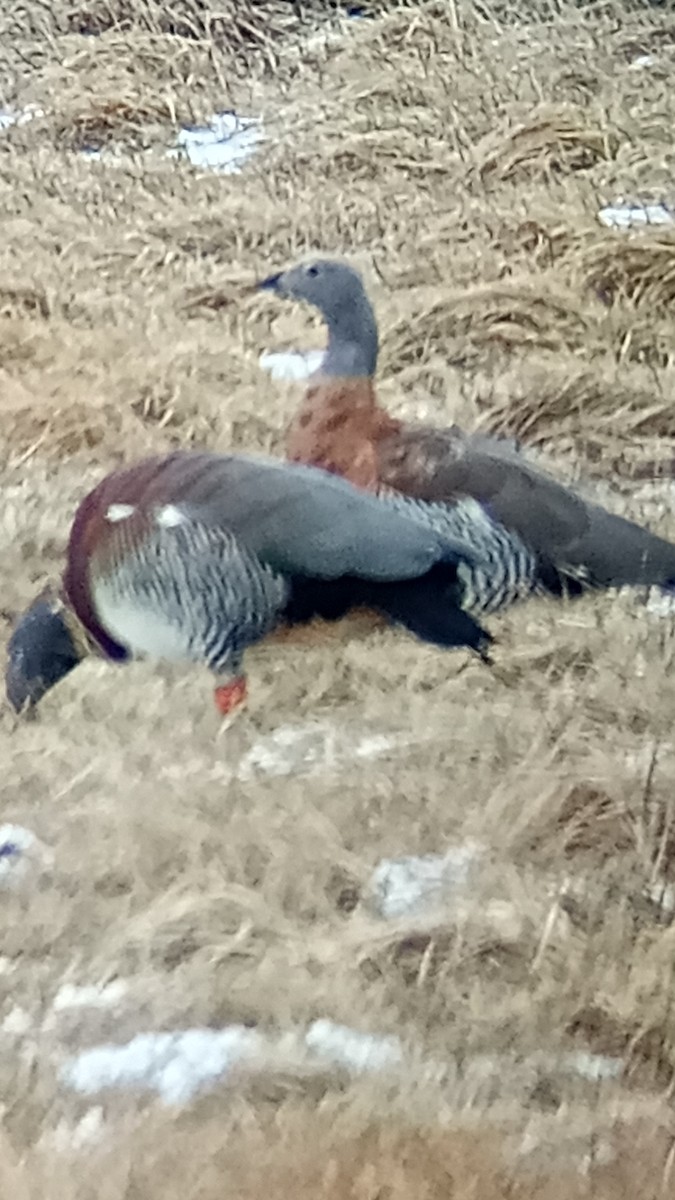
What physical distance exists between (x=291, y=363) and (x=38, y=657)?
0.30 meters

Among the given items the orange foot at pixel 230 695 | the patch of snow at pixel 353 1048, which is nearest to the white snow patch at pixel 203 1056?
the patch of snow at pixel 353 1048

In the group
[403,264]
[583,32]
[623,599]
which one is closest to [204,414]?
[403,264]

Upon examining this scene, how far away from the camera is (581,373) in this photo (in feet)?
3.53

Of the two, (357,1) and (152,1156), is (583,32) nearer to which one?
(357,1)

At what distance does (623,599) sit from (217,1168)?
0.48 metres

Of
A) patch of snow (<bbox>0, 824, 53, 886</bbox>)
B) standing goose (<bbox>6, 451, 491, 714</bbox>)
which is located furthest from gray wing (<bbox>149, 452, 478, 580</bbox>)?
patch of snow (<bbox>0, 824, 53, 886</bbox>)

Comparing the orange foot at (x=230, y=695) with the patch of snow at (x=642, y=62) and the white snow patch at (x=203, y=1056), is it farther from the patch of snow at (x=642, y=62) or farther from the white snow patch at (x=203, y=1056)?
the patch of snow at (x=642, y=62)

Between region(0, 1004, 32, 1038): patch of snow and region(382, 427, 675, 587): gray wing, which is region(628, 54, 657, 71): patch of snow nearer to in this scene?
region(382, 427, 675, 587): gray wing

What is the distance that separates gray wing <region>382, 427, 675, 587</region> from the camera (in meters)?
1.02

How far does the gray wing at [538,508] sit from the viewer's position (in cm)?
102

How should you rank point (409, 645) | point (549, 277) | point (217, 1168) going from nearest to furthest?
point (217, 1168)
point (409, 645)
point (549, 277)

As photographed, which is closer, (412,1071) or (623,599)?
(412,1071)

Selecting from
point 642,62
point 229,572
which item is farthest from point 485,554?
point 642,62

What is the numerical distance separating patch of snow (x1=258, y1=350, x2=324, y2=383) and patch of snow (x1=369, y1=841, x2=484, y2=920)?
377 millimetres
